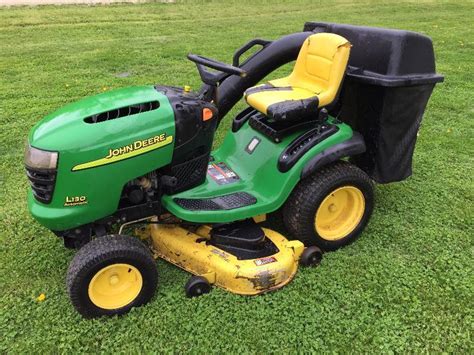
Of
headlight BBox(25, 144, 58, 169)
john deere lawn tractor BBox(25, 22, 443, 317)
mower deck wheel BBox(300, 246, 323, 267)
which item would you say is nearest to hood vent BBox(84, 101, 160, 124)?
john deere lawn tractor BBox(25, 22, 443, 317)

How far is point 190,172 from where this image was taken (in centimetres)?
269

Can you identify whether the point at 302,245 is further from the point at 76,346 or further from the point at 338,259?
the point at 76,346

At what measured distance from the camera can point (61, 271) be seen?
2773 mm

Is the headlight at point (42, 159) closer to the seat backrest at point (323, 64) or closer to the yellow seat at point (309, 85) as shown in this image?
the yellow seat at point (309, 85)

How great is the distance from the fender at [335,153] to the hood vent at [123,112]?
94cm

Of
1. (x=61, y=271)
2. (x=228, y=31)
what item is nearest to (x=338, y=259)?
(x=61, y=271)

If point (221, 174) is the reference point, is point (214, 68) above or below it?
above

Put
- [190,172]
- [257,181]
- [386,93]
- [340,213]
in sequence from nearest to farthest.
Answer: [190,172] → [386,93] → [257,181] → [340,213]

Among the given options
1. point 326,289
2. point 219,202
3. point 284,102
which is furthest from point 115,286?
point 284,102

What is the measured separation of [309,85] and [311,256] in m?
1.12

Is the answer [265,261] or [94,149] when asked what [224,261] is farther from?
[94,149]

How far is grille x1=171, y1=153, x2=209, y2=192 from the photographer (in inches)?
103

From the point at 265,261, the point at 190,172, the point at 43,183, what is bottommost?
the point at 265,261

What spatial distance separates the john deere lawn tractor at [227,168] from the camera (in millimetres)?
2295
